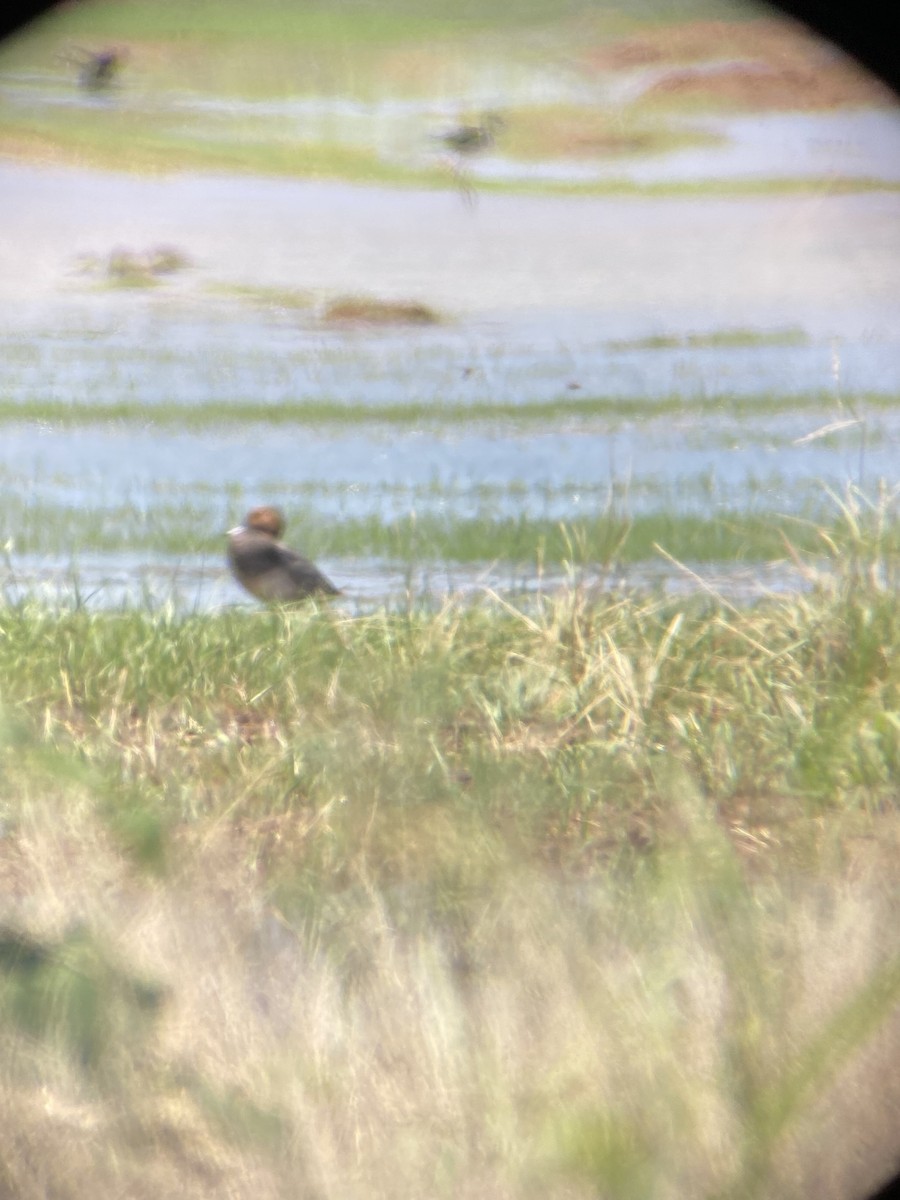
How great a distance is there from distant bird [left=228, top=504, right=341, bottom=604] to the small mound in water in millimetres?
249

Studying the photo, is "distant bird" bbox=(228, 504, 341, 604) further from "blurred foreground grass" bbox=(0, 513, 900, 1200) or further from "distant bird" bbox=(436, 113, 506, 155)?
"distant bird" bbox=(436, 113, 506, 155)

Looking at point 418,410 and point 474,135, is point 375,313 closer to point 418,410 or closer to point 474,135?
point 418,410

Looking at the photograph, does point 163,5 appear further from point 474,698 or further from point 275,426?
point 474,698

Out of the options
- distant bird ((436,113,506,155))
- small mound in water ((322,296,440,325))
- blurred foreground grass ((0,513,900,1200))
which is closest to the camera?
blurred foreground grass ((0,513,900,1200))

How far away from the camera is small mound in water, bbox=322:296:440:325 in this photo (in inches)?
70.7

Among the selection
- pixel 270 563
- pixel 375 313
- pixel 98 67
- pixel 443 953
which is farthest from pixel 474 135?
pixel 443 953

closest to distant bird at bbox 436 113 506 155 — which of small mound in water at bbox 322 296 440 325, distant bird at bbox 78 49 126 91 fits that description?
small mound in water at bbox 322 296 440 325

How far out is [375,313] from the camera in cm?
180

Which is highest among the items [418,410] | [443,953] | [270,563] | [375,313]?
[375,313]

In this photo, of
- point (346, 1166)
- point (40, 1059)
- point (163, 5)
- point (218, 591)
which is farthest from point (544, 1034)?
point (163, 5)

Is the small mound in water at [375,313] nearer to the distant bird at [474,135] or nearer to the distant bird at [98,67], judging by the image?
the distant bird at [474,135]

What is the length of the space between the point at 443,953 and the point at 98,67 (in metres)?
1.05

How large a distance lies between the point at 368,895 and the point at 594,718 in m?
0.59

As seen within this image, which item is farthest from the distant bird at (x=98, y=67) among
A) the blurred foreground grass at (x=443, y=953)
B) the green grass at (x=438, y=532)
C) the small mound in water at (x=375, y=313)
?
the blurred foreground grass at (x=443, y=953)
